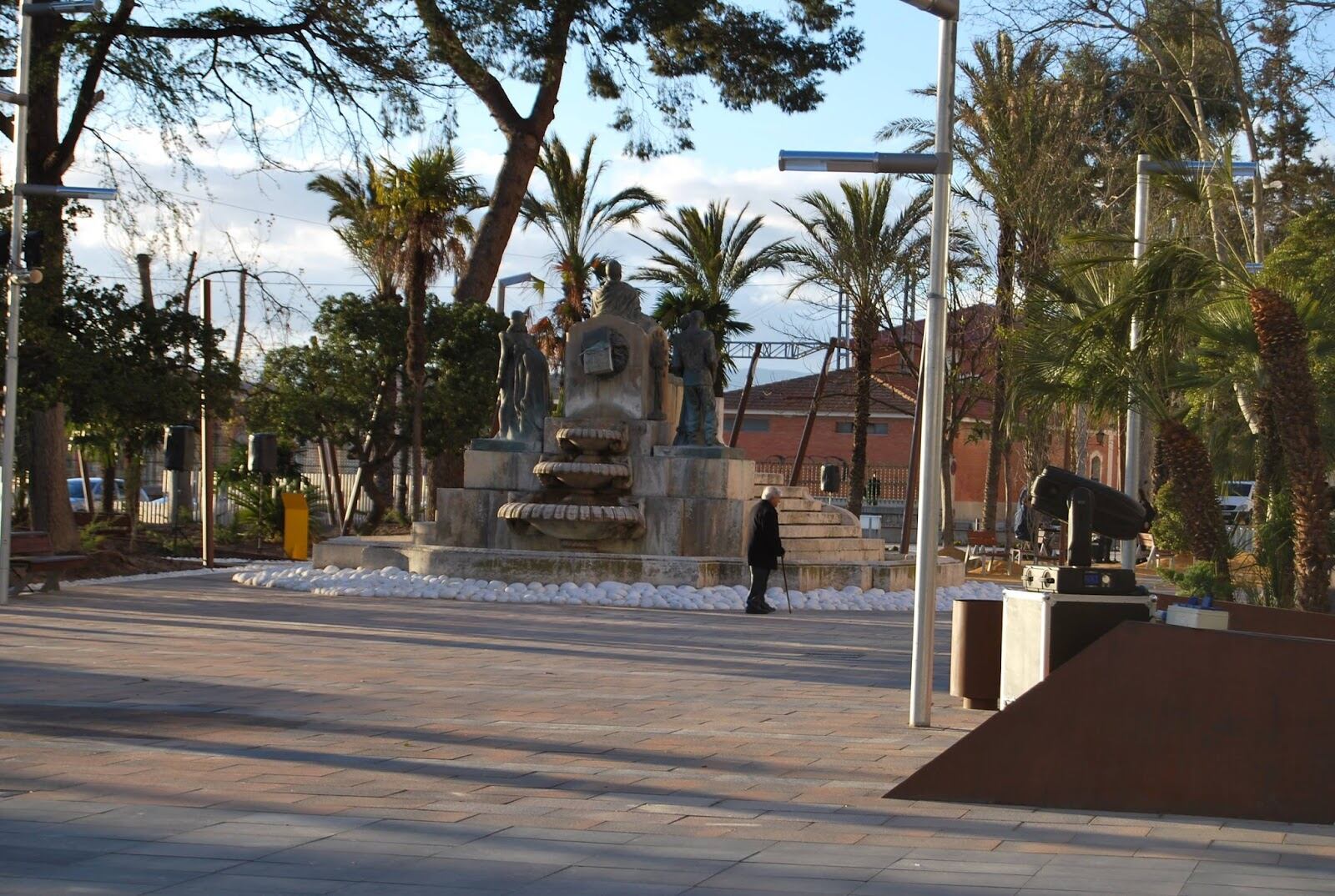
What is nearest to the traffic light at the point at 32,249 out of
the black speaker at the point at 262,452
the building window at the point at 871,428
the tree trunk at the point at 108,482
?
the black speaker at the point at 262,452

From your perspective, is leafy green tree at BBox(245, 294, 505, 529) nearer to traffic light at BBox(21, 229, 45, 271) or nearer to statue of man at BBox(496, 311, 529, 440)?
statue of man at BBox(496, 311, 529, 440)

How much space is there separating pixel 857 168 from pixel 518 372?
1485 cm

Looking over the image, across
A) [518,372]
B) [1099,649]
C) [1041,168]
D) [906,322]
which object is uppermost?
[1041,168]

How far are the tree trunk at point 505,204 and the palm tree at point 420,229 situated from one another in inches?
73.9

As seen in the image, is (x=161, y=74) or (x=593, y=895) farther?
(x=161, y=74)

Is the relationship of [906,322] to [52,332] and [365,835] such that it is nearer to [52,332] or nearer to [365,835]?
[52,332]

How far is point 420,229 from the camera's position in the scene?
32281 millimetres

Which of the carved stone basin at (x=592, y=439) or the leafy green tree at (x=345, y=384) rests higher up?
the leafy green tree at (x=345, y=384)

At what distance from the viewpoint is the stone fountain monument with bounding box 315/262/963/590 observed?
21234mm

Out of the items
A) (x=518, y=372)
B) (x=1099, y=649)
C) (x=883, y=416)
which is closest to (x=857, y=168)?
(x=1099, y=649)

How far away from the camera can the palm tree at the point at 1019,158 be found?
30219 millimetres

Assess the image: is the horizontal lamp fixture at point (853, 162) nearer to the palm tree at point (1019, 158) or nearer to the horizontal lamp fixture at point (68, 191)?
the horizontal lamp fixture at point (68, 191)

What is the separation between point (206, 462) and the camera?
2594 centimetres

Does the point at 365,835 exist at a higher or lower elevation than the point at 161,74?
lower
